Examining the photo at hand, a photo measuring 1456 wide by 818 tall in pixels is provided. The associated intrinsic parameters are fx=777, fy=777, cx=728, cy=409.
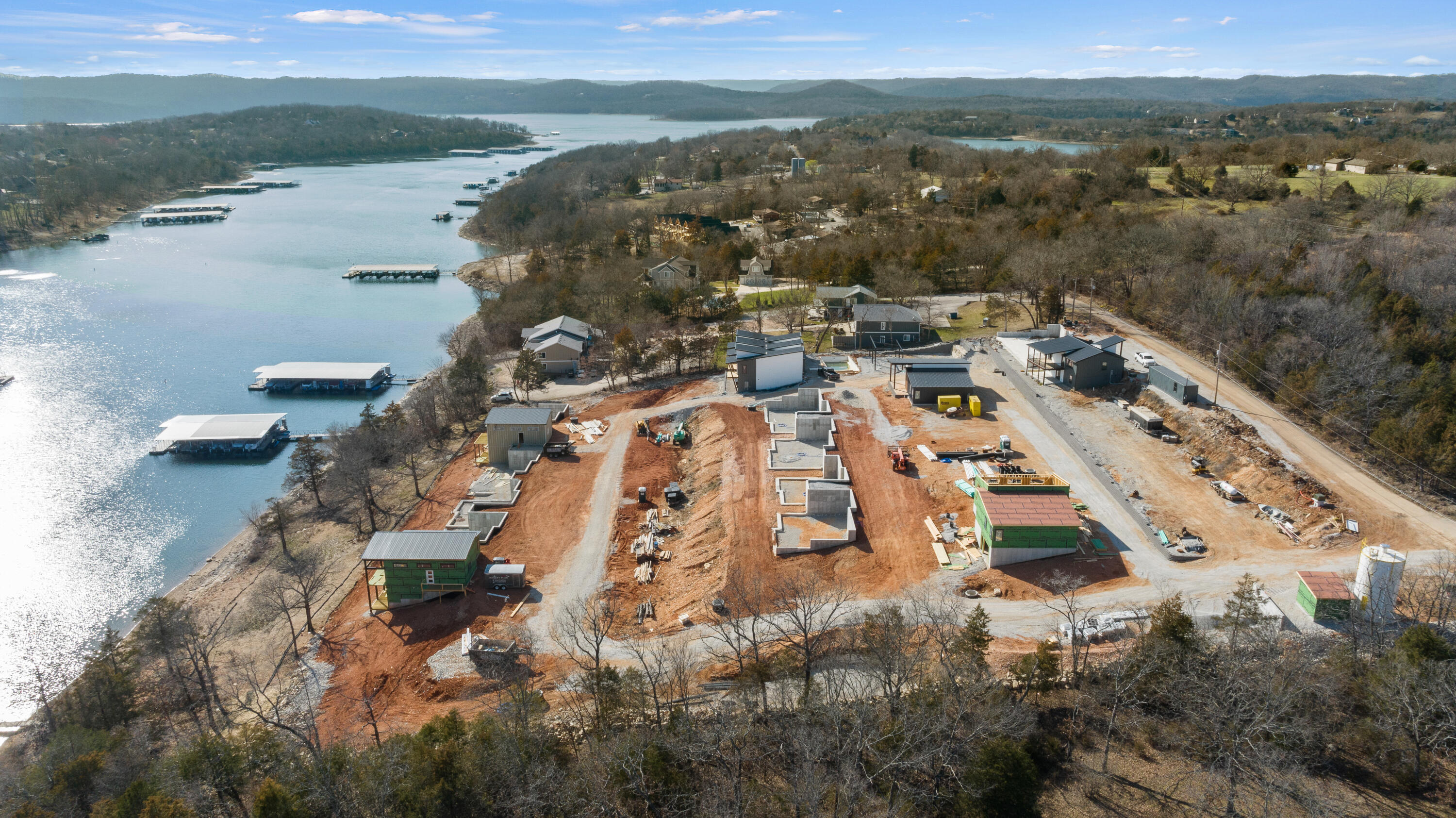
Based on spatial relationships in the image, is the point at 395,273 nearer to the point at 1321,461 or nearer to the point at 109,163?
the point at 1321,461

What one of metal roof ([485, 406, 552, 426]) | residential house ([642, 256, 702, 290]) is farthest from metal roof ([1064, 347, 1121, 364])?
residential house ([642, 256, 702, 290])

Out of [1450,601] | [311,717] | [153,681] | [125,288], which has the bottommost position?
[153,681]

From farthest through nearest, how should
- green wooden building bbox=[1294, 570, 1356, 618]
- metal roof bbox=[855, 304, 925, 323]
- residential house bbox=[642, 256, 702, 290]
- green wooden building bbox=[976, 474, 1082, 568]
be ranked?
residential house bbox=[642, 256, 702, 290] → metal roof bbox=[855, 304, 925, 323] → green wooden building bbox=[976, 474, 1082, 568] → green wooden building bbox=[1294, 570, 1356, 618]

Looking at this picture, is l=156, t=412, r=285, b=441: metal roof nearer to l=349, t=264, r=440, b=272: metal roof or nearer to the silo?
l=349, t=264, r=440, b=272: metal roof

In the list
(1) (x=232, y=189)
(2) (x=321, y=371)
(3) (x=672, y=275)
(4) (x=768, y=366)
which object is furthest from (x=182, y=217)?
(4) (x=768, y=366)

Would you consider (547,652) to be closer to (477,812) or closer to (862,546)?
(477,812)

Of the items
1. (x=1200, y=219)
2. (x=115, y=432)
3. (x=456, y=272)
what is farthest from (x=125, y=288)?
(x=1200, y=219)

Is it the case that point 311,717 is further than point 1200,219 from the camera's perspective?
No
